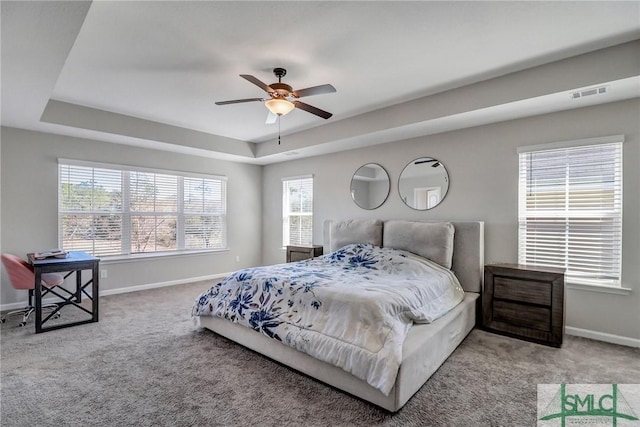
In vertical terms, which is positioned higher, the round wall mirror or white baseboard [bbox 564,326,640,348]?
the round wall mirror

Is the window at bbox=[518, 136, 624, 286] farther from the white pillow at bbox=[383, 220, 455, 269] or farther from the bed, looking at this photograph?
the white pillow at bbox=[383, 220, 455, 269]

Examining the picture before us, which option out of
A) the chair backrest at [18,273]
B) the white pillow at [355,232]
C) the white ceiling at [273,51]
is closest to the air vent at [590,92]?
the white ceiling at [273,51]

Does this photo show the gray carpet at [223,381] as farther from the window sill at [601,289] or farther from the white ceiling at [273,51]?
the white ceiling at [273,51]

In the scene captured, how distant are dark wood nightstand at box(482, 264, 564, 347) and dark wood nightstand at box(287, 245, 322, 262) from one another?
261 cm

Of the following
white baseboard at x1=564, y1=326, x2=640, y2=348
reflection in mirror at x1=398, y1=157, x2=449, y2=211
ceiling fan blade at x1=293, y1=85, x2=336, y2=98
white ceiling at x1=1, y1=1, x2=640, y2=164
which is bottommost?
white baseboard at x1=564, y1=326, x2=640, y2=348

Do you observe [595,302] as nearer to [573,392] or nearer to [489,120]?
[573,392]

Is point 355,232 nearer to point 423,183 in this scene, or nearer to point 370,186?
point 370,186

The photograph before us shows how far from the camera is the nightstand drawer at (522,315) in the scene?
3068 millimetres

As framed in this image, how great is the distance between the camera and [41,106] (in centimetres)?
339

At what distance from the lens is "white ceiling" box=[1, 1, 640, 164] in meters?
2.17

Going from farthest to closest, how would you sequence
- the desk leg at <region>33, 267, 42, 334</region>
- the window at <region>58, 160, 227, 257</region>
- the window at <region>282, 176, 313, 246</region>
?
the window at <region>282, 176, 313, 246</region> < the window at <region>58, 160, 227, 257</region> < the desk leg at <region>33, 267, 42, 334</region>

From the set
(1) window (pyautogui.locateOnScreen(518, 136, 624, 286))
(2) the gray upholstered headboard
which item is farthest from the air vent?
(2) the gray upholstered headboard

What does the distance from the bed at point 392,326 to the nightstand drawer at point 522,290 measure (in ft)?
0.96

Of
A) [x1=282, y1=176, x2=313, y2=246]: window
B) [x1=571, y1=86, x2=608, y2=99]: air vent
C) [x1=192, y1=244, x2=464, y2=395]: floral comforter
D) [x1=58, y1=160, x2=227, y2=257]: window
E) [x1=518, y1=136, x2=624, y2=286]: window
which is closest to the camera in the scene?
[x1=192, y1=244, x2=464, y2=395]: floral comforter
